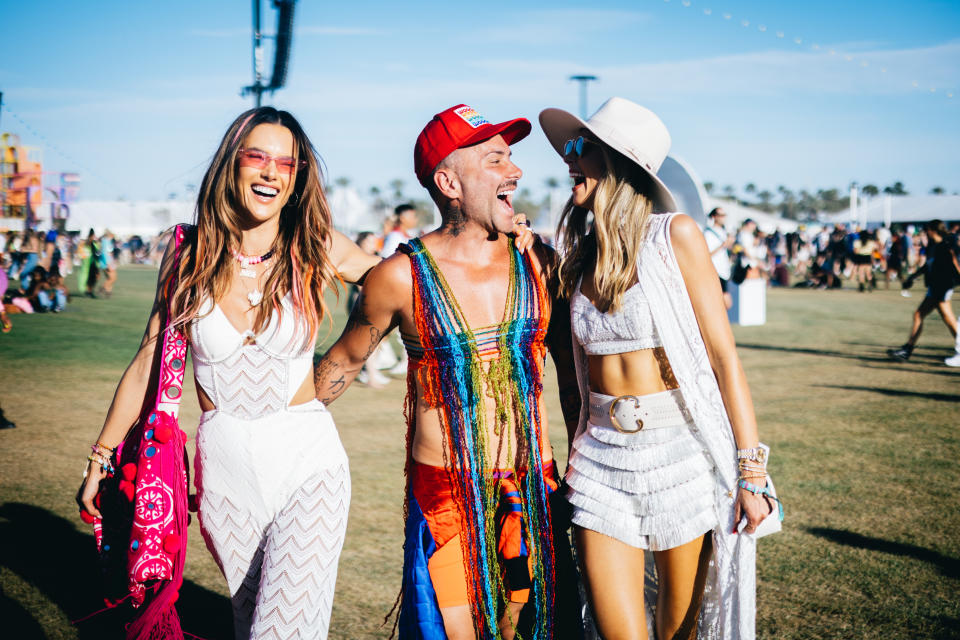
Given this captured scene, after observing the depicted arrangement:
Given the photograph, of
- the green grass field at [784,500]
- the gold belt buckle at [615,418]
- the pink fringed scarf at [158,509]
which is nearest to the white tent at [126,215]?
the green grass field at [784,500]

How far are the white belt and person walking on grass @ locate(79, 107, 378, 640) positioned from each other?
37.7 inches

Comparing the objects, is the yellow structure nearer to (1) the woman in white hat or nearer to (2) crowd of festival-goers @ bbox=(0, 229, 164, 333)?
(2) crowd of festival-goers @ bbox=(0, 229, 164, 333)

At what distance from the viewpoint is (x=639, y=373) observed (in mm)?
2604

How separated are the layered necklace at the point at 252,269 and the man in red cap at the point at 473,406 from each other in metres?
0.39

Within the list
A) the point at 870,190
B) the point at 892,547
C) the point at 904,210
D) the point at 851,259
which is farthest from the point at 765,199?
the point at 892,547

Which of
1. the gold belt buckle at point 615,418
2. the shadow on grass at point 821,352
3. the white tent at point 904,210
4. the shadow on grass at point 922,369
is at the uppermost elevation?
the white tent at point 904,210

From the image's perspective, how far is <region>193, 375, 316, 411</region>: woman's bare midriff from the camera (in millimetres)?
2633

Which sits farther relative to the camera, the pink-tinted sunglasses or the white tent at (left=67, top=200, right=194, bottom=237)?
the white tent at (left=67, top=200, right=194, bottom=237)

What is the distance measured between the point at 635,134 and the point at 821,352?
10509 mm

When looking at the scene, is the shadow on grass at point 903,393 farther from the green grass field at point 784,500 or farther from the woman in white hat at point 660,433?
the woman in white hat at point 660,433

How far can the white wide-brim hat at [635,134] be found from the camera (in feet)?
8.68

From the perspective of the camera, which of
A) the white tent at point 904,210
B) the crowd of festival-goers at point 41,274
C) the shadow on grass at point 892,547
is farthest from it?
the white tent at point 904,210

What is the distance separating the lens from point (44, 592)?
13.2 ft

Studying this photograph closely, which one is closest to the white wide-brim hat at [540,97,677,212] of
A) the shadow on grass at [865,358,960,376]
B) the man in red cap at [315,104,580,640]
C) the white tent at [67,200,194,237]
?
the man in red cap at [315,104,580,640]
